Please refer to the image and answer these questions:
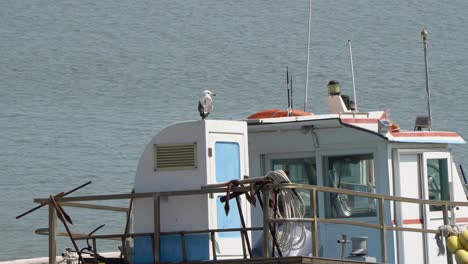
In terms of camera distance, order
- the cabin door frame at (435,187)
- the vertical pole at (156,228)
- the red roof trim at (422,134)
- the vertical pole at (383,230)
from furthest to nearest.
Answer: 1. the cabin door frame at (435,187)
2. the red roof trim at (422,134)
3. the vertical pole at (383,230)
4. the vertical pole at (156,228)

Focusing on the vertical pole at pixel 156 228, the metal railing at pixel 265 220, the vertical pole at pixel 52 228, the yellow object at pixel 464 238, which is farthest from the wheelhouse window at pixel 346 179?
the vertical pole at pixel 52 228

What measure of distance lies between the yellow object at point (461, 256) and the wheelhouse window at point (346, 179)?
1157 mm

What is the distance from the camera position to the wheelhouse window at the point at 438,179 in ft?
46.3

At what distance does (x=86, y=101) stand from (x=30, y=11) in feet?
35.7

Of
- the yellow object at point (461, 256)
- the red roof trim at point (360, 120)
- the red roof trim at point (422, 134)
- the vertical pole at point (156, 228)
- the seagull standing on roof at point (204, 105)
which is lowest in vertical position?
the yellow object at point (461, 256)

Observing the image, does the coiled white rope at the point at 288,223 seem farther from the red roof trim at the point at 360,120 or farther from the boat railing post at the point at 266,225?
the red roof trim at the point at 360,120

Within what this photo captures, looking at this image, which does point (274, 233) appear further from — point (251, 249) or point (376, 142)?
point (376, 142)

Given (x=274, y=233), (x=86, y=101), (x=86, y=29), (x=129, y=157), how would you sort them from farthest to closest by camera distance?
(x=86, y=29), (x=86, y=101), (x=129, y=157), (x=274, y=233)

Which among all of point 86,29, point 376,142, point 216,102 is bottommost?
point 376,142

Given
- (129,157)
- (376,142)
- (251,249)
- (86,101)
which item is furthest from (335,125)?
(86,101)

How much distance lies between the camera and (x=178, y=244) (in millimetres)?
12188

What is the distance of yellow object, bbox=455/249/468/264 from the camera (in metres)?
13.1

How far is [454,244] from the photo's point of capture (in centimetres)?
1322

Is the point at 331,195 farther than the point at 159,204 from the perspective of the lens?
Yes
